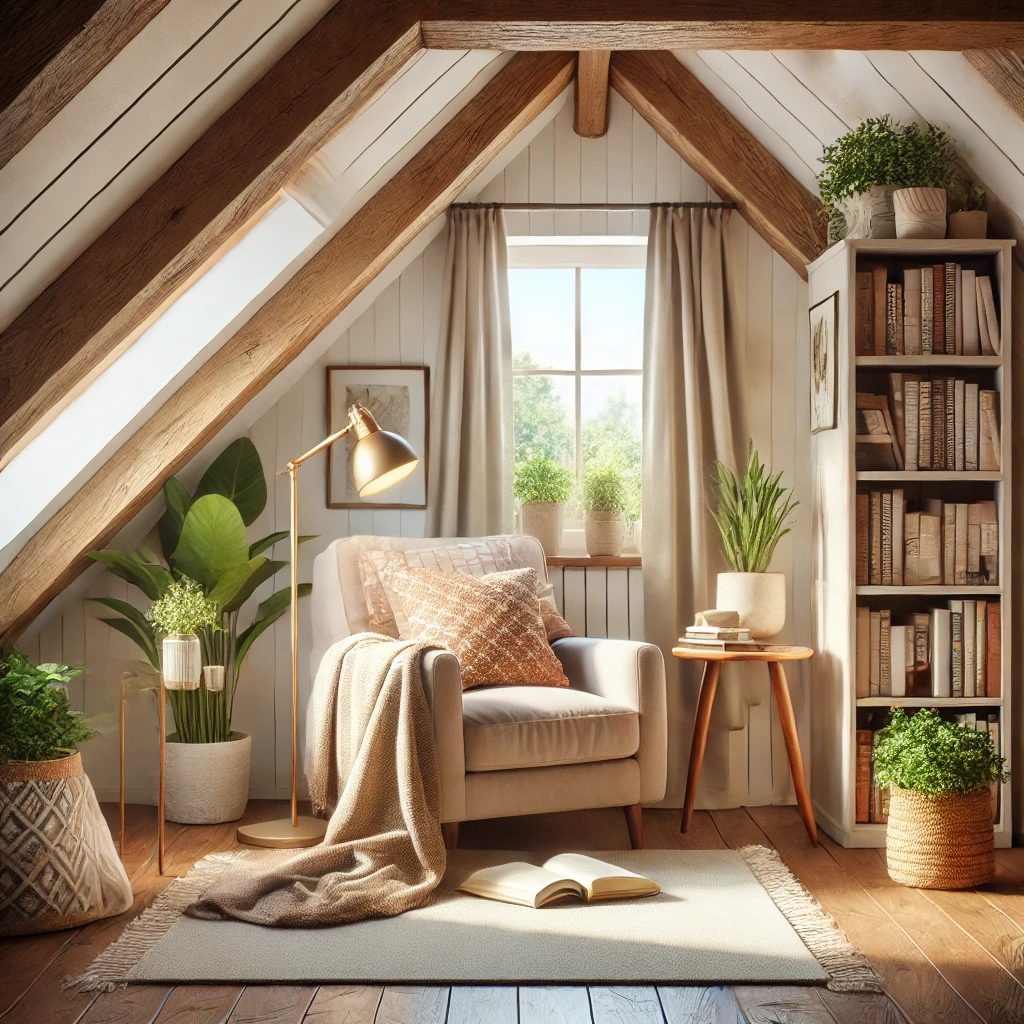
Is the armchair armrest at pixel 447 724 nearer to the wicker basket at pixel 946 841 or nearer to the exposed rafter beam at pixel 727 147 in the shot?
the wicker basket at pixel 946 841

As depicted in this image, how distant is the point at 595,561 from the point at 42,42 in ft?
9.22

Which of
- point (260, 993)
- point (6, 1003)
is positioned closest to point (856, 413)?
point (260, 993)

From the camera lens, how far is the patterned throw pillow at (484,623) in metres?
3.37

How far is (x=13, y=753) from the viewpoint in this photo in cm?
266

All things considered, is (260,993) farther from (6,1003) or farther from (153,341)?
(153,341)

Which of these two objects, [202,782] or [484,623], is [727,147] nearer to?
→ [484,623]

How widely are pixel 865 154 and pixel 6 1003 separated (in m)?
3.10

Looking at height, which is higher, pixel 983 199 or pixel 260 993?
pixel 983 199

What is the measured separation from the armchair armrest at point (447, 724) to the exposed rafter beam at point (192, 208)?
1.17 metres

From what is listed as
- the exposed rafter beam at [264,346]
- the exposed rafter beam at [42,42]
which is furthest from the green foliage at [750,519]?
the exposed rafter beam at [42,42]

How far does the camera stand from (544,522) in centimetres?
407

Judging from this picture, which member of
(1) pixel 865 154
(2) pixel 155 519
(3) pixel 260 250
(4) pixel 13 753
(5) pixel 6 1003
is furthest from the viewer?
(2) pixel 155 519

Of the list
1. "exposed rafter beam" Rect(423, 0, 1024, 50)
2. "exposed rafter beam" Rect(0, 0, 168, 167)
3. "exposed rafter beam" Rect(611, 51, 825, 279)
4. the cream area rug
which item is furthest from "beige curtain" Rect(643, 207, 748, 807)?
"exposed rafter beam" Rect(0, 0, 168, 167)

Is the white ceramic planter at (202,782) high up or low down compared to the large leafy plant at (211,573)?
down
